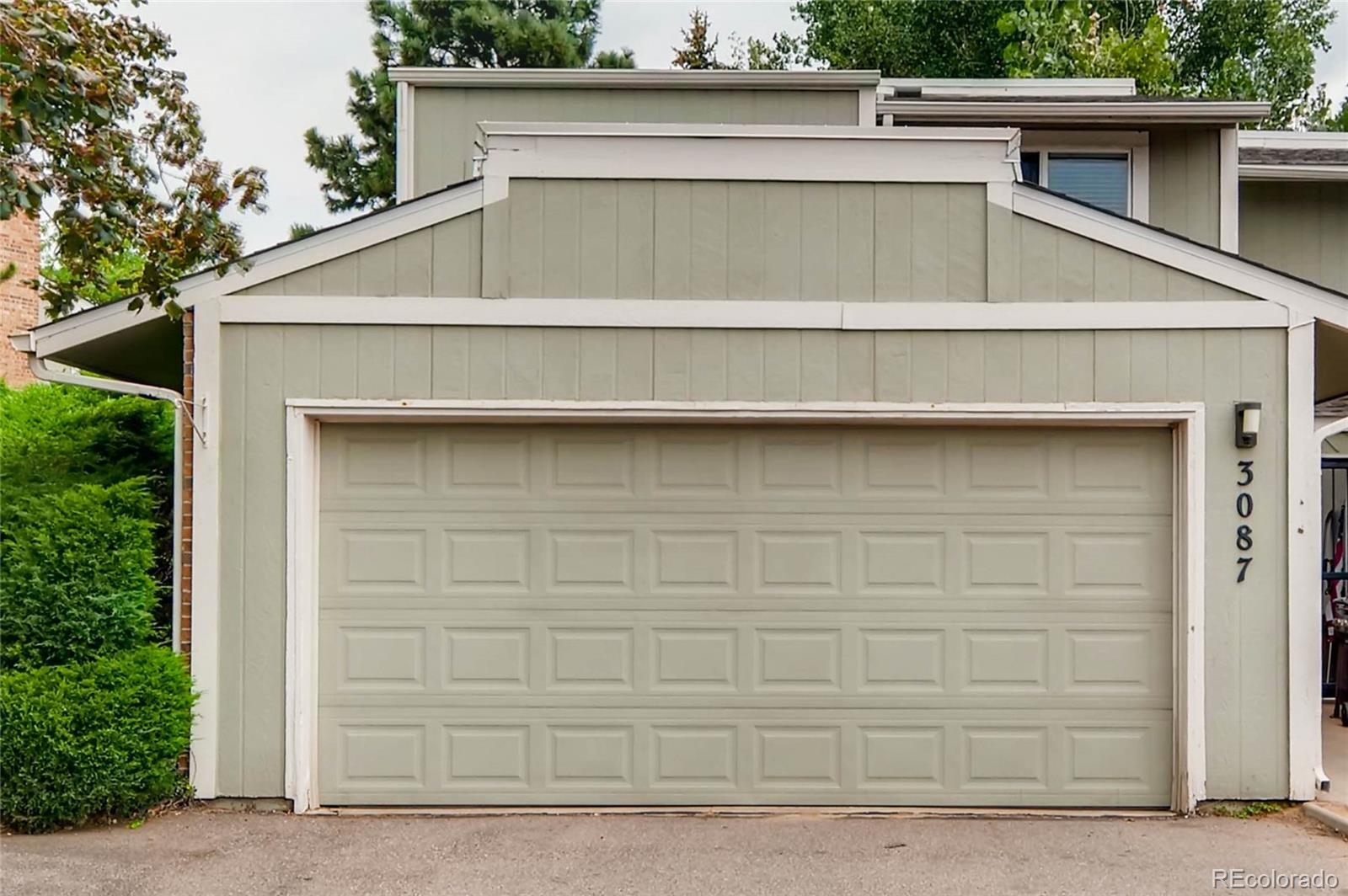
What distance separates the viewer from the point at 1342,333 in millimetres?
6152

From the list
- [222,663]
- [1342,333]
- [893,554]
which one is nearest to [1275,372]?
[1342,333]

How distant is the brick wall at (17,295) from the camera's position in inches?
558

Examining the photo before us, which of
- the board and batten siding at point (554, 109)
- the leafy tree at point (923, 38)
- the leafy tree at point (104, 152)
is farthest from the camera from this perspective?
the leafy tree at point (923, 38)

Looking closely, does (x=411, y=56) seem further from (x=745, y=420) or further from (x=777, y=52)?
(x=745, y=420)

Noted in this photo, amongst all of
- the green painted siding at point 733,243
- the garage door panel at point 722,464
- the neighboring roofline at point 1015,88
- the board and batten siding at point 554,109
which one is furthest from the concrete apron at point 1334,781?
the board and batten siding at point 554,109

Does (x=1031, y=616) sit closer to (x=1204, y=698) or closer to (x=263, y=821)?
(x=1204, y=698)

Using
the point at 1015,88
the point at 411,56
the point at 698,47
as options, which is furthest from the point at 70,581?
the point at 698,47

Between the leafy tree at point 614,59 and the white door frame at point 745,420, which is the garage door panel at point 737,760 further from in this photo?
the leafy tree at point 614,59

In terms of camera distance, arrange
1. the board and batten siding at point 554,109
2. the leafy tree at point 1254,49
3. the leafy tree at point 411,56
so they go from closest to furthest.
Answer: the board and batten siding at point 554,109 < the leafy tree at point 411,56 < the leafy tree at point 1254,49

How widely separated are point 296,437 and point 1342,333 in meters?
6.07

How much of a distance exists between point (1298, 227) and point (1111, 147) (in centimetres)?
209

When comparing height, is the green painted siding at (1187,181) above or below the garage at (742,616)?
above

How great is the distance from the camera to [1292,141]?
1078 cm

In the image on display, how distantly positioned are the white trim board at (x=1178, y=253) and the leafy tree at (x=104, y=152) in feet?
14.7
